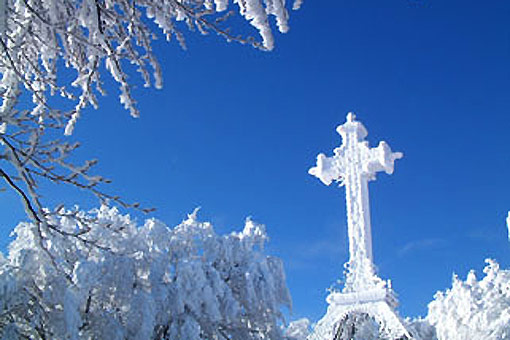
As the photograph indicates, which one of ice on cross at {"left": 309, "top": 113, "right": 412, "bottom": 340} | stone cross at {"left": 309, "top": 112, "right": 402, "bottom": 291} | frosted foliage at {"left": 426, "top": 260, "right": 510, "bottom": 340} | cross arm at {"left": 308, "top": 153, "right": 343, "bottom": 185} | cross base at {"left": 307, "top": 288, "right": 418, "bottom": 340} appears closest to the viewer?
cross base at {"left": 307, "top": 288, "right": 418, "bottom": 340}

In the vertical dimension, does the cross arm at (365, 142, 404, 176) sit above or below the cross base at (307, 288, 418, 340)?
above

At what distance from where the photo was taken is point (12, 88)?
9.50 ft

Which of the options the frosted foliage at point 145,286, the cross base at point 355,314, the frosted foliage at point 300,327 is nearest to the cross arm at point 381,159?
the cross base at point 355,314

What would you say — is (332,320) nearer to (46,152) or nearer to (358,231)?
(358,231)

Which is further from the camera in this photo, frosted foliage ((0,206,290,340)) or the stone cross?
the stone cross

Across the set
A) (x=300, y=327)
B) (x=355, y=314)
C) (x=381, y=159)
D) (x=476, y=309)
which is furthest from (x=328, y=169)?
(x=300, y=327)

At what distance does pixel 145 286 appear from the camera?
11.4 meters

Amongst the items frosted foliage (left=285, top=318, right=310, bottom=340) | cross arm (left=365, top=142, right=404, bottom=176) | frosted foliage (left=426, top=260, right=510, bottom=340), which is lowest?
frosted foliage (left=426, top=260, right=510, bottom=340)

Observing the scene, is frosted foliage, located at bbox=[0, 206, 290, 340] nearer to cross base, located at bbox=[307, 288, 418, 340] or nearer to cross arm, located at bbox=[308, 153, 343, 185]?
cross base, located at bbox=[307, 288, 418, 340]

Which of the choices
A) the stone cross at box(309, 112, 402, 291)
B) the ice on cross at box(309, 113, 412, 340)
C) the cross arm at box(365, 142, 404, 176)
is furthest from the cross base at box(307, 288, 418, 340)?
the cross arm at box(365, 142, 404, 176)

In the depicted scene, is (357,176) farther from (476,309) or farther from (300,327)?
(300,327)

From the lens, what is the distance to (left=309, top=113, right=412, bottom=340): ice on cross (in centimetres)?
996

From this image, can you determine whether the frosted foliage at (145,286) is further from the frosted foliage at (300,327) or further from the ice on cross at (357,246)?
the frosted foliage at (300,327)

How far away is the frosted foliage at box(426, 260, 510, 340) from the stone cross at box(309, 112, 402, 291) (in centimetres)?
364
